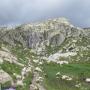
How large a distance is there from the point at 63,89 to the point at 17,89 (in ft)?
74.6

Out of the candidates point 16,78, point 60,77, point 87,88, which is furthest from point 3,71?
point 60,77

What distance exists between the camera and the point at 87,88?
124m

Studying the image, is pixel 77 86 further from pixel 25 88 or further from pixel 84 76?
pixel 84 76

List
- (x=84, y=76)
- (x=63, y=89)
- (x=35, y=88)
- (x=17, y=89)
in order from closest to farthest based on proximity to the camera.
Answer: (x=17, y=89) < (x=35, y=88) < (x=63, y=89) < (x=84, y=76)

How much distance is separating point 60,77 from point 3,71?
43006 mm

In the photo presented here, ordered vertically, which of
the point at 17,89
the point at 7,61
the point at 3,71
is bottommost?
the point at 17,89

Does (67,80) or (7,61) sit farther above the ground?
(7,61)

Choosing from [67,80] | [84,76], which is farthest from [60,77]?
[84,76]

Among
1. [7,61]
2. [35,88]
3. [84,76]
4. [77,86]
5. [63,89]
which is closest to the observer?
[35,88]

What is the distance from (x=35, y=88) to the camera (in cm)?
10981

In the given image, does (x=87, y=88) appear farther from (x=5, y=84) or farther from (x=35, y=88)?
(x=5, y=84)

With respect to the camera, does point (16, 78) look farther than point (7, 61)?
No

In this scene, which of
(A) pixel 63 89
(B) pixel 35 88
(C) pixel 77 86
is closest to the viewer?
(B) pixel 35 88

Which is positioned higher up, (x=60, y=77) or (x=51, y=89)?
(x=60, y=77)
